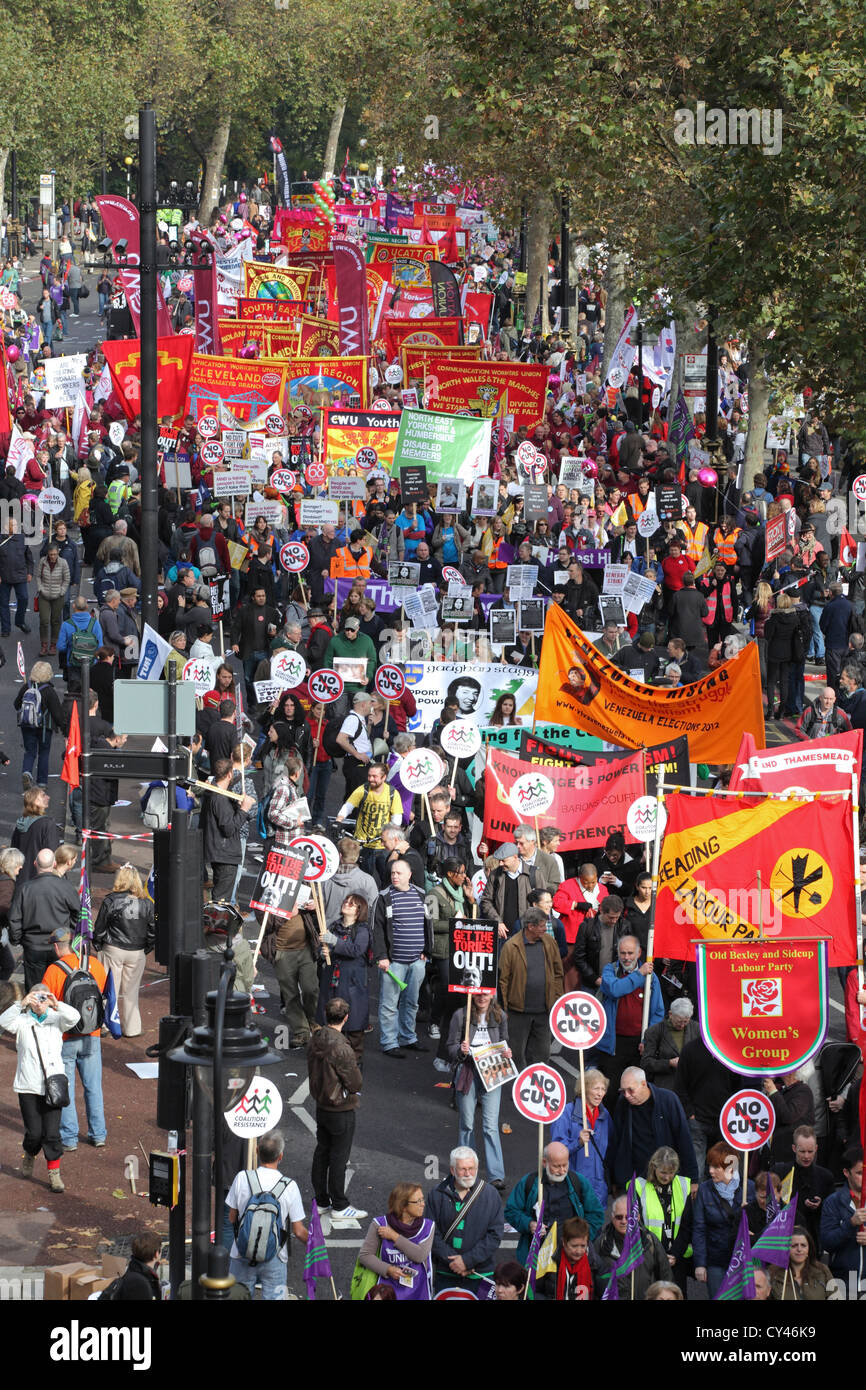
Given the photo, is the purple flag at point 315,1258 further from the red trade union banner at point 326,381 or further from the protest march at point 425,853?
the red trade union banner at point 326,381

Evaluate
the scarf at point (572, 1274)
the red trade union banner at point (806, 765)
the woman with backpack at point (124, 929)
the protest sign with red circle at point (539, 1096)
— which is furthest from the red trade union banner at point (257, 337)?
the scarf at point (572, 1274)

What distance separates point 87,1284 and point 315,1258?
114cm

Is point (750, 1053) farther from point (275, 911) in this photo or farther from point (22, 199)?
point (22, 199)

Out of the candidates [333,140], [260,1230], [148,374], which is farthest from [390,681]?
[333,140]

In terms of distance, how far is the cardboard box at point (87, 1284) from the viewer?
1002cm

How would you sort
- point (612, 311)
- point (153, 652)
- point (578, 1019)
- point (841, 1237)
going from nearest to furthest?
1. point (841, 1237)
2. point (578, 1019)
3. point (153, 652)
4. point (612, 311)

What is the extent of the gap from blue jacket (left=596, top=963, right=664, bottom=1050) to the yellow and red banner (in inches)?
1081

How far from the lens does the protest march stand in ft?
34.9

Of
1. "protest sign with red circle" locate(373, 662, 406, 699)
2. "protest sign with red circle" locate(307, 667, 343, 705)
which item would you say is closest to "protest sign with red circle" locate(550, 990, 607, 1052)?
"protest sign with red circle" locate(373, 662, 406, 699)

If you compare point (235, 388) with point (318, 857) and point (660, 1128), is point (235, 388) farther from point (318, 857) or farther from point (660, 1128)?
point (660, 1128)

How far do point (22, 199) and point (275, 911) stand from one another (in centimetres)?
7037

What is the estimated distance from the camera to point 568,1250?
33.2 ft

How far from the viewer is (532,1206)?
1067 centimetres

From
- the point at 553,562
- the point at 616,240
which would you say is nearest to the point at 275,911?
the point at 553,562
